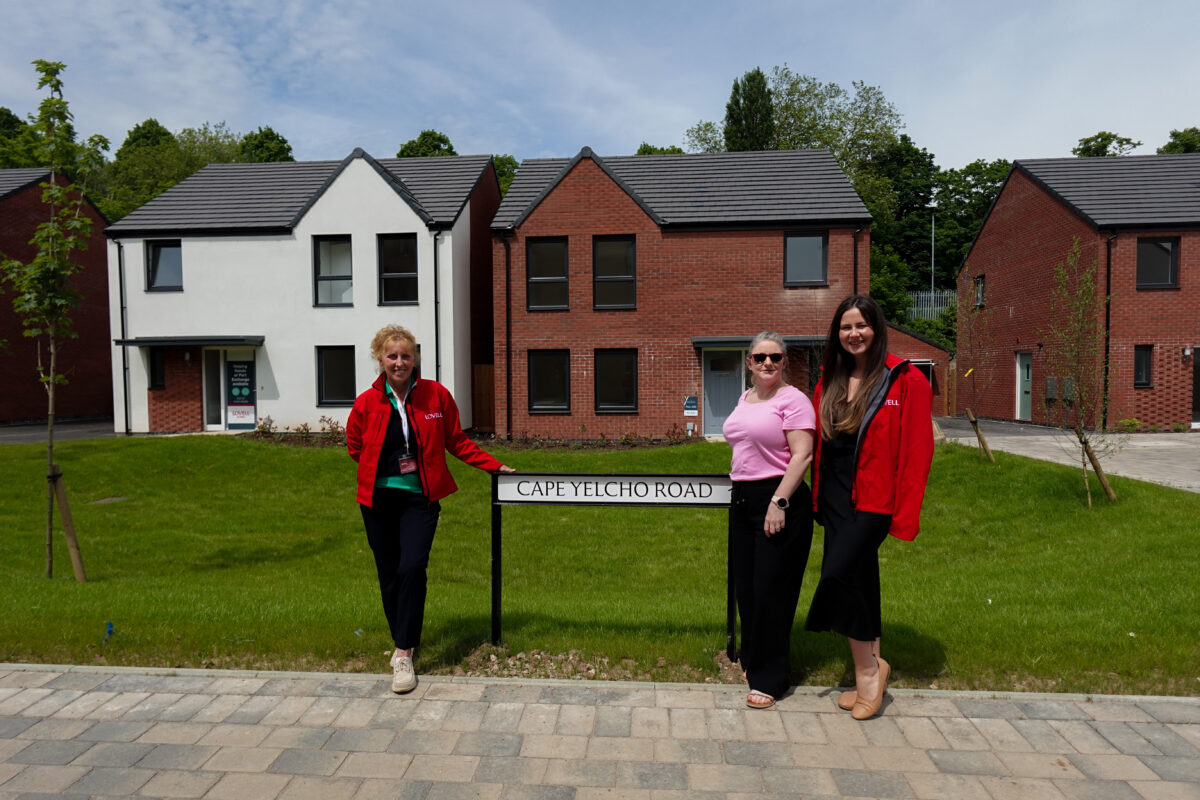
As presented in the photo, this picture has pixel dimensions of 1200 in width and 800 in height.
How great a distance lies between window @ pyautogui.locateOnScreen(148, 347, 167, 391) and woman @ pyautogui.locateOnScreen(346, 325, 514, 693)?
64.0 feet

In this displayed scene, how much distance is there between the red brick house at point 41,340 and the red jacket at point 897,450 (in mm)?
26323

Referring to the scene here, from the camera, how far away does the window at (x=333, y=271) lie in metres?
20.2

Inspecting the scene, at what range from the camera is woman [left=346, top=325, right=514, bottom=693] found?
13.9 ft

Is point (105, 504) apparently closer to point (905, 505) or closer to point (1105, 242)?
point (905, 505)

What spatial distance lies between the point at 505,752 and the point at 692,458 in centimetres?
1163

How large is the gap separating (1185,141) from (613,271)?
157 ft

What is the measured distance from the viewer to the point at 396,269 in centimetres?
2008

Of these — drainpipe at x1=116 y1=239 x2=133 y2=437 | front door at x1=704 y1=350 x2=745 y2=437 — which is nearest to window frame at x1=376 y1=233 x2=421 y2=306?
drainpipe at x1=116 y1=239 x2=133 y2=437

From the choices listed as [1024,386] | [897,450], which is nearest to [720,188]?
[1024,386]

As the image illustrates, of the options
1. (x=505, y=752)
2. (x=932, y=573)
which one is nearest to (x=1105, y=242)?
(x=932, y=573)

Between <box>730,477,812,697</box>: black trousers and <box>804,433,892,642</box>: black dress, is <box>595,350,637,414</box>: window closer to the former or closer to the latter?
<box>730,477,812,697</box>: black trousers

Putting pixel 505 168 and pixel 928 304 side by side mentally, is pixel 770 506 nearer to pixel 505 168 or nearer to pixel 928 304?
pixel 928 304

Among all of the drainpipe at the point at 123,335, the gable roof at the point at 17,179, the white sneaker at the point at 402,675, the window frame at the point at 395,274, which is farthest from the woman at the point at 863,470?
the gable roof at the point at 17,179

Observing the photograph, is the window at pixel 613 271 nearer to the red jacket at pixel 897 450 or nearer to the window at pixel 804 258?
the window at pixel 804 258
